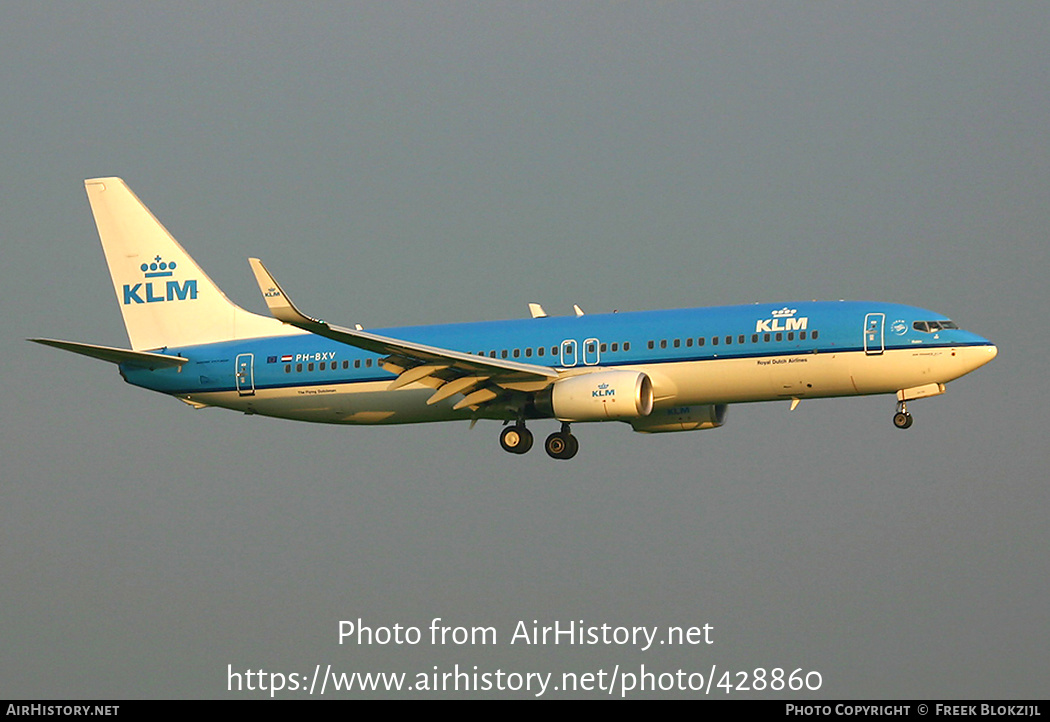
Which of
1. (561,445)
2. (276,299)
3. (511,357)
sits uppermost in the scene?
(276,299)

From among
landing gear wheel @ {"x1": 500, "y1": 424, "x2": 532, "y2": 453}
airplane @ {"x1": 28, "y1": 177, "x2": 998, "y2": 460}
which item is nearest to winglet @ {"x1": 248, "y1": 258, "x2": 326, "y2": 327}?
airplane @ {"x1": 28, "y1": 177, "x2": 998, "y2": 460}

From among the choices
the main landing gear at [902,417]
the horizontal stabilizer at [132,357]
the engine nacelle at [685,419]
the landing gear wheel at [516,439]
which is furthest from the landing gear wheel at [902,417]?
the horizontal stabilizer at [132,357]

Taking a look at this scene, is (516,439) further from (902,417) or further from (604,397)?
(902,417)

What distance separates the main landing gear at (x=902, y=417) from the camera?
50281 millimetres

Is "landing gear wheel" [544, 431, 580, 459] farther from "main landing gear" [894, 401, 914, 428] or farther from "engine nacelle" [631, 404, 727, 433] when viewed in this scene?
"main landing gear" [894, 401, 914, 428]

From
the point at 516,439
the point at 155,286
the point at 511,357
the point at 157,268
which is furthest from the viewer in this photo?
the point at 157,268

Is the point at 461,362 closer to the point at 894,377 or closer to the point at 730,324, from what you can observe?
the point at 730,324

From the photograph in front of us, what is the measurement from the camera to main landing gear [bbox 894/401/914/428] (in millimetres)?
50281

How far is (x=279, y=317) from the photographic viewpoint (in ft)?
149

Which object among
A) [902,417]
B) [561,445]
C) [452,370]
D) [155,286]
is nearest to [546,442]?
[561,445]

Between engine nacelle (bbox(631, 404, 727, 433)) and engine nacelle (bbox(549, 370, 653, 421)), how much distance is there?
4.92 meters

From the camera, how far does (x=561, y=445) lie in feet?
178

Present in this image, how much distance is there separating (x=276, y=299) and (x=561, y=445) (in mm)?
12801

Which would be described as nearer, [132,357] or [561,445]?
[561,445]
